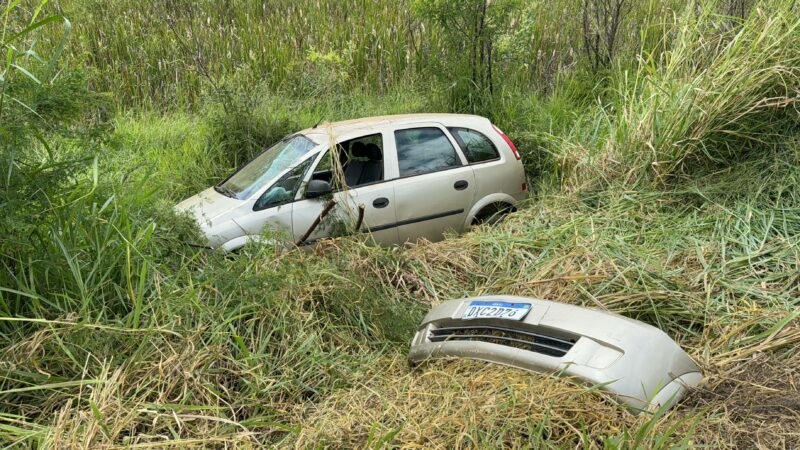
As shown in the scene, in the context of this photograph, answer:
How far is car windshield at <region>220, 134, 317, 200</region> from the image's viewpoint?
6.12 metres

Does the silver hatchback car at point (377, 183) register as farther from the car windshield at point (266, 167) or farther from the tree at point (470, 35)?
the tree at point (470, 35)

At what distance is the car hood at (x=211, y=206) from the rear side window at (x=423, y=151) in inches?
64.3

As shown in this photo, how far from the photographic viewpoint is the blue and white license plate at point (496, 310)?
127 inches

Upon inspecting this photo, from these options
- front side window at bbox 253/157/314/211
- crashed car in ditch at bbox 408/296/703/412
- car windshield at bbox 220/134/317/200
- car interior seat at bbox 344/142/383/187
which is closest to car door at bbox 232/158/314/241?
front side window at bbox 253/157/314/211

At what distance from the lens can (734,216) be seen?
15.7 ft

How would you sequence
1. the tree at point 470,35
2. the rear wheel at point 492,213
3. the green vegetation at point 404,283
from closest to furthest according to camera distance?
the green vegetation at point 404,283
the rear wheel at point 492,213
the tree at point 470,35

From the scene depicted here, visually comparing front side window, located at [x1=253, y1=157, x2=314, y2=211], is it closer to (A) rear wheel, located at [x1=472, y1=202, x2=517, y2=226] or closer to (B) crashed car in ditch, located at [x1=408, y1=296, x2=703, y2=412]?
(A) rear wheel, located at [x1=472, y1=202, x2=517, y2=226]

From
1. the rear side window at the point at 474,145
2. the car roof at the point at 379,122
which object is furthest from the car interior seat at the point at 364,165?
the rear side window at the point at 474,145

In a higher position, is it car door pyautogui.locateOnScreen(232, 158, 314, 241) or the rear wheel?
car door pyautogui.locateOnScreen(232, 158, 314, 241)

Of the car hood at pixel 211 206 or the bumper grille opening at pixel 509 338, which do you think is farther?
the car hood at pixel 211 206

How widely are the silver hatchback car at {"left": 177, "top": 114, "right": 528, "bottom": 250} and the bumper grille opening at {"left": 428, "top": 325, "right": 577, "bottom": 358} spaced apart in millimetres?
2219

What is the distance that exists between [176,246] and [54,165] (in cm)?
88

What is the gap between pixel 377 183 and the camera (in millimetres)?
6285

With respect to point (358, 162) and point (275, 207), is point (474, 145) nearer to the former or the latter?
point (358, 162)
